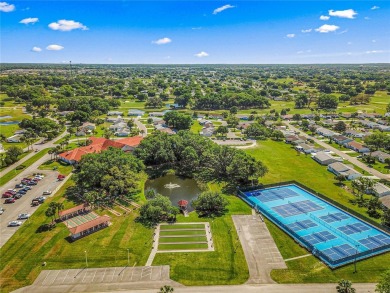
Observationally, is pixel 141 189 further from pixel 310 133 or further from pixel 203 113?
pixel 203 113

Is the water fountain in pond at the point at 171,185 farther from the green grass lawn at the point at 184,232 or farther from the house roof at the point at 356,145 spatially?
the house roof at the point at 356,145

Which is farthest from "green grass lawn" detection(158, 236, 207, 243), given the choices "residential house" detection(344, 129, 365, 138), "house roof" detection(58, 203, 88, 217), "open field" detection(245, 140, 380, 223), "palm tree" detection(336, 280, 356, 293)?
"residential house" detection(344, 129, 365, 138)

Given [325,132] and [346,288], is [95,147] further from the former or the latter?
[325,132]

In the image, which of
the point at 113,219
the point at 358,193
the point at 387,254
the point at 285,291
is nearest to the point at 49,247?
the point at 113,219

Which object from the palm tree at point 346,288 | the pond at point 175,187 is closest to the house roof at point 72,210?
the pond at point 175,187

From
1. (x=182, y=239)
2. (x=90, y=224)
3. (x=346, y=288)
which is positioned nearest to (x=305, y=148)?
(x=182, y=239)

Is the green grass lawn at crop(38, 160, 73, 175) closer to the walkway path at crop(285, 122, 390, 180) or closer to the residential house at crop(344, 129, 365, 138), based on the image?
the walkway path at crop(285, 122, 390, 180)
